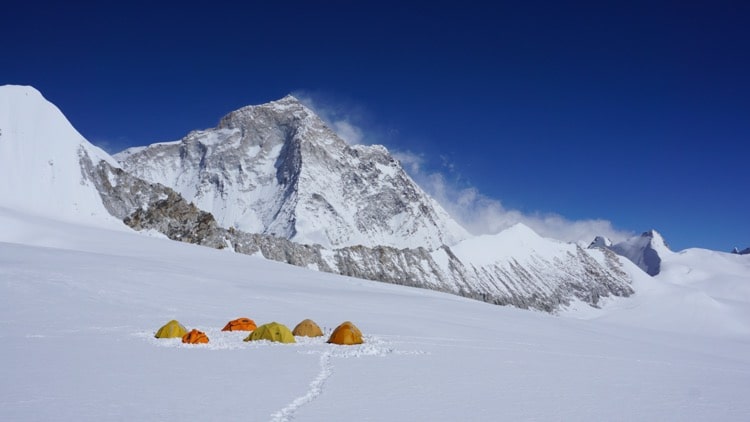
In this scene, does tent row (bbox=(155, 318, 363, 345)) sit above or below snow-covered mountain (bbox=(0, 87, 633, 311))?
below

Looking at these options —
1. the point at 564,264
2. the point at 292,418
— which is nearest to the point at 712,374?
the point at 292,418

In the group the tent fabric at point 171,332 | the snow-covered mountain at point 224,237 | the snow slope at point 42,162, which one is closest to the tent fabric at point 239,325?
the tent fabric at point 171,332

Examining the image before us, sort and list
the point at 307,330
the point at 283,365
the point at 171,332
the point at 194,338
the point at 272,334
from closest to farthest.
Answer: the point at 283,365 < the point at 194,338 < the point at 171,332 < the point at 272,334 < the point at 307,330

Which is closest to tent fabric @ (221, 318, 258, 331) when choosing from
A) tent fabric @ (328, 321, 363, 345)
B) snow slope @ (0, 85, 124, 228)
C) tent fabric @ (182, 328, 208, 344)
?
tent fabric @ (182, 328, 208, 344)

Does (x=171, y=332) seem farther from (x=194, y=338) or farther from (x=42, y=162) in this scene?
(x=42, y=162)

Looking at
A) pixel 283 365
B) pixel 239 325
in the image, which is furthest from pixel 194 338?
pixel 283 365

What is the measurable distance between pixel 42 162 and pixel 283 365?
3380 inches

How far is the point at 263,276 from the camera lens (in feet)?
147

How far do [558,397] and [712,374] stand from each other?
10.2 meters

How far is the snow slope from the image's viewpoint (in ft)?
242

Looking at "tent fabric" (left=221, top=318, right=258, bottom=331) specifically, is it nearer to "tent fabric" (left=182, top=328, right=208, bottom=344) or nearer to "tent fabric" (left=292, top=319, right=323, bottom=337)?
"tent fabric" (left=292, top=319, right=323, bottom=337)

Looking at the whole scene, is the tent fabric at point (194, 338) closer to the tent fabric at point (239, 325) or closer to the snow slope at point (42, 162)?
the tent fabric at point (239, 325)

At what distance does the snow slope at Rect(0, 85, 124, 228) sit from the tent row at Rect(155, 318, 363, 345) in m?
62.9

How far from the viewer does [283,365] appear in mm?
14438
